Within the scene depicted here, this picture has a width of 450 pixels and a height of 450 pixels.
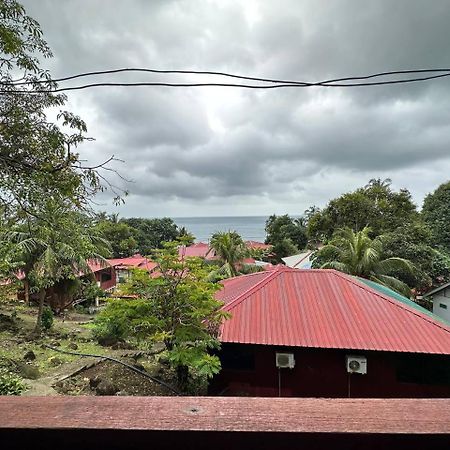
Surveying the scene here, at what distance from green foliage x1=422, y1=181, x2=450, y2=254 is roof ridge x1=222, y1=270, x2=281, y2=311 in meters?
19.8

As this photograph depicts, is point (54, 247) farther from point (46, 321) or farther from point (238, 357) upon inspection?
point (238, 357)

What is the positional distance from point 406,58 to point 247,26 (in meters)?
1.97

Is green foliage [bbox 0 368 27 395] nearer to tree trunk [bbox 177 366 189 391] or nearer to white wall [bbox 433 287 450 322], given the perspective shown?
tree trunk [bbox 177 366 189 391]

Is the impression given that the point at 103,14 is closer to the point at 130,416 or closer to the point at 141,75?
the point at 141,75

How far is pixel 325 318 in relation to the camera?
8.41 metres

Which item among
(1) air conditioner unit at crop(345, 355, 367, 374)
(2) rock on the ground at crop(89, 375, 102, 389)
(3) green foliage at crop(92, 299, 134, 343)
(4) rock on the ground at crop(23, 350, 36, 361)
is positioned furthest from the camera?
(4) rock on the ground at crop(23, 350, 36, 361)

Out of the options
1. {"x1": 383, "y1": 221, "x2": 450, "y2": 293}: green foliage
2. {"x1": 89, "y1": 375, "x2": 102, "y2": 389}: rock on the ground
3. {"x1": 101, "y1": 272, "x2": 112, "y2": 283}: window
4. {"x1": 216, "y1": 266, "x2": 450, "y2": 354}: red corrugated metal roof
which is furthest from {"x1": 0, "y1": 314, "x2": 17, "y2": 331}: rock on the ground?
{"x1": 383, "y1": 221, "x2": 450, "y2": 293}: green foliage

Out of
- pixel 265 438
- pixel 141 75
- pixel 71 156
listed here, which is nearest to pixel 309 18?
pixel 141 75

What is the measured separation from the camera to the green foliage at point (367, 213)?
2317 cm

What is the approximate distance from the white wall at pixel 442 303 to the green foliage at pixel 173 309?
15.5 m

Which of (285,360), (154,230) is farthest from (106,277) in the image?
(285,360)

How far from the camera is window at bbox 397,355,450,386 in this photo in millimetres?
7922

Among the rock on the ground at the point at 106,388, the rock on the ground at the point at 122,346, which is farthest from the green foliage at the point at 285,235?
the rock on the ground at the point at 106,388

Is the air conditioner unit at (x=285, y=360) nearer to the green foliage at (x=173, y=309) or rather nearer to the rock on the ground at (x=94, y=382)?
the green foliage at (x=173, y=309)
